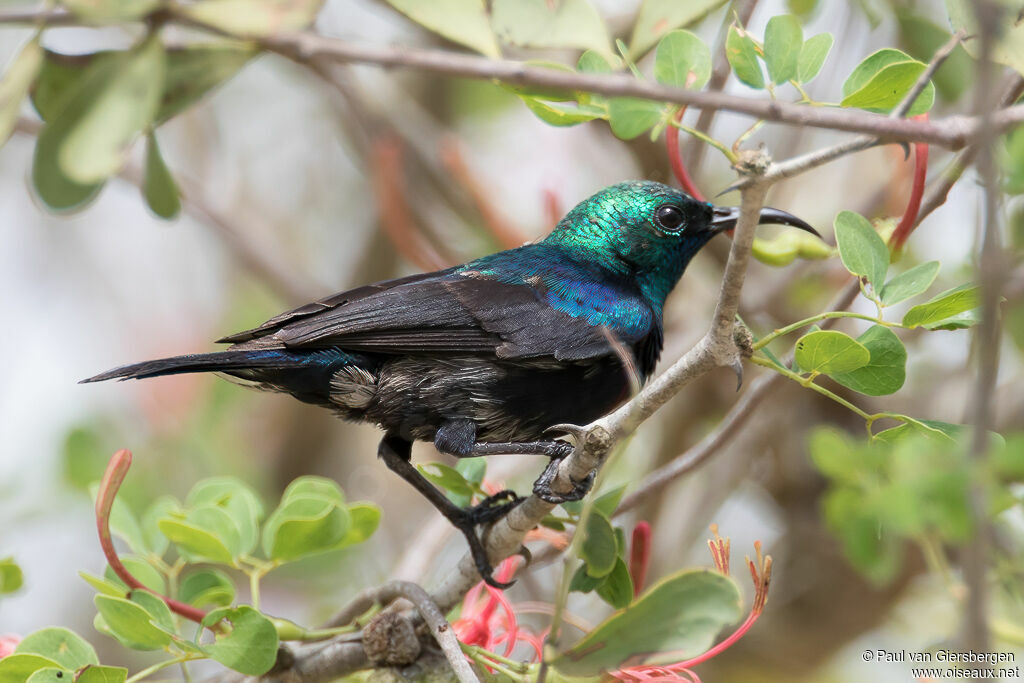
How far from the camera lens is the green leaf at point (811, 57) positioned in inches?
89.0

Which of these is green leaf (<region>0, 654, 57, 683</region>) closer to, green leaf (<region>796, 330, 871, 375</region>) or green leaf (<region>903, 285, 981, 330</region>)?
green leaf (<region>796, 330, 871, 375</region>)

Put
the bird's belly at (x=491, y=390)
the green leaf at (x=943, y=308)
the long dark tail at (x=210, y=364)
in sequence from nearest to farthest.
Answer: the green leaf at (x=943, y=308), the long dark tail at (x=210, y=364), the bird's belly at (x=491, y=390)

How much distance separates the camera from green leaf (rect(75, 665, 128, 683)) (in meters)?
2.11

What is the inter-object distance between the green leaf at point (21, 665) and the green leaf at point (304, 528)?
574mm

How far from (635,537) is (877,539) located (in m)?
0.55

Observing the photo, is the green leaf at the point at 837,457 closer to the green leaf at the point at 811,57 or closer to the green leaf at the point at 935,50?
the green leaf at the point at 811,57

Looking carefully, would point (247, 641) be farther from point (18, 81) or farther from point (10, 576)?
point (18, 81)

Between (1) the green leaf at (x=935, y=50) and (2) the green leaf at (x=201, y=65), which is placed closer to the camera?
(2) the green leaf at (x=201, y=65)

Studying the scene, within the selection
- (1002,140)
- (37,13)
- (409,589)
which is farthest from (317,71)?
(1002,140)

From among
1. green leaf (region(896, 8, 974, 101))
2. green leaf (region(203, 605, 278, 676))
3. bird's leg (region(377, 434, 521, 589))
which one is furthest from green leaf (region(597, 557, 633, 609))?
green leaf (region(896, 8, 974, 101))

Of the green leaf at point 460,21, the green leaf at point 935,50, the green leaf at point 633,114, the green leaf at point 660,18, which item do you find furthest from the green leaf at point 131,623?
the green leaf at point 935,50

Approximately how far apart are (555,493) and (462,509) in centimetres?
77

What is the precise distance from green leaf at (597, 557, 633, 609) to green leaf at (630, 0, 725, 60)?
116 cm

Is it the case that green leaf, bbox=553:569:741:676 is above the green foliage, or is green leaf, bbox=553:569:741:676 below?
below
